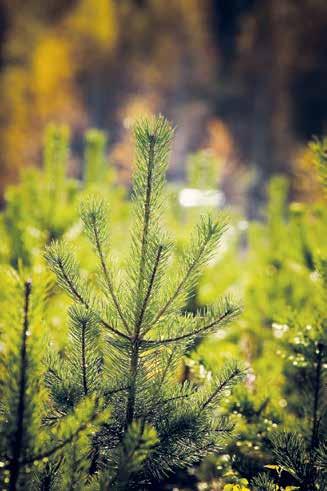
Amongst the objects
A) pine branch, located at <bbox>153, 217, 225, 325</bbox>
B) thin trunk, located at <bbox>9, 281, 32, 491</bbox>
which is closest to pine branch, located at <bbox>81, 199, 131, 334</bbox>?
pine branch, located at <bbox>153, 217, 225, 325</bbox>

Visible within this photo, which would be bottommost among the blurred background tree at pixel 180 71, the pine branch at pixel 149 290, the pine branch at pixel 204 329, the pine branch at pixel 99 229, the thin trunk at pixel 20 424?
the thin trunk at pixel 20 424

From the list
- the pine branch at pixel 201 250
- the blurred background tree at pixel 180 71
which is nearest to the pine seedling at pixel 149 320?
the pine branch at pixel 201 250

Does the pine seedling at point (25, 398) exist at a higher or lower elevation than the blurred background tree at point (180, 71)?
lower

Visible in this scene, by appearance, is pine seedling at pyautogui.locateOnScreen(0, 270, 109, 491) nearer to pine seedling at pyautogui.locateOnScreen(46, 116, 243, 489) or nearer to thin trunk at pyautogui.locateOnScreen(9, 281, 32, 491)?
thin trunk at pyautogui.locateOnScreen(9, 281, 32, 491)

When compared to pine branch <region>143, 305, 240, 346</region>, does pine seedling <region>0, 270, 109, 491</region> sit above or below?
below

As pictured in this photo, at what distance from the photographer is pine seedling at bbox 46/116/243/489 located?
3.01 feet

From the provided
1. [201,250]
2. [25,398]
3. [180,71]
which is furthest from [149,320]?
[180,71]

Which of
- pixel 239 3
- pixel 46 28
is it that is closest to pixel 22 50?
pixel 46 28

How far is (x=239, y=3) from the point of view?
2064cm

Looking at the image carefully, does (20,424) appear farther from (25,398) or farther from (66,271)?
(66,271)

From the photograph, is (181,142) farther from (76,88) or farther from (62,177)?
(62,177)

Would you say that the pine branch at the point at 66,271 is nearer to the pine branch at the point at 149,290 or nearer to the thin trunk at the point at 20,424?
the pine branch at the point at 149,290

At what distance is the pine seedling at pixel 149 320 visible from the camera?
0.92 m

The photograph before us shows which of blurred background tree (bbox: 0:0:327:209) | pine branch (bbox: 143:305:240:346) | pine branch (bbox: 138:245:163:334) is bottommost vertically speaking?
pine branch (bbox: 143:305:240:346)
